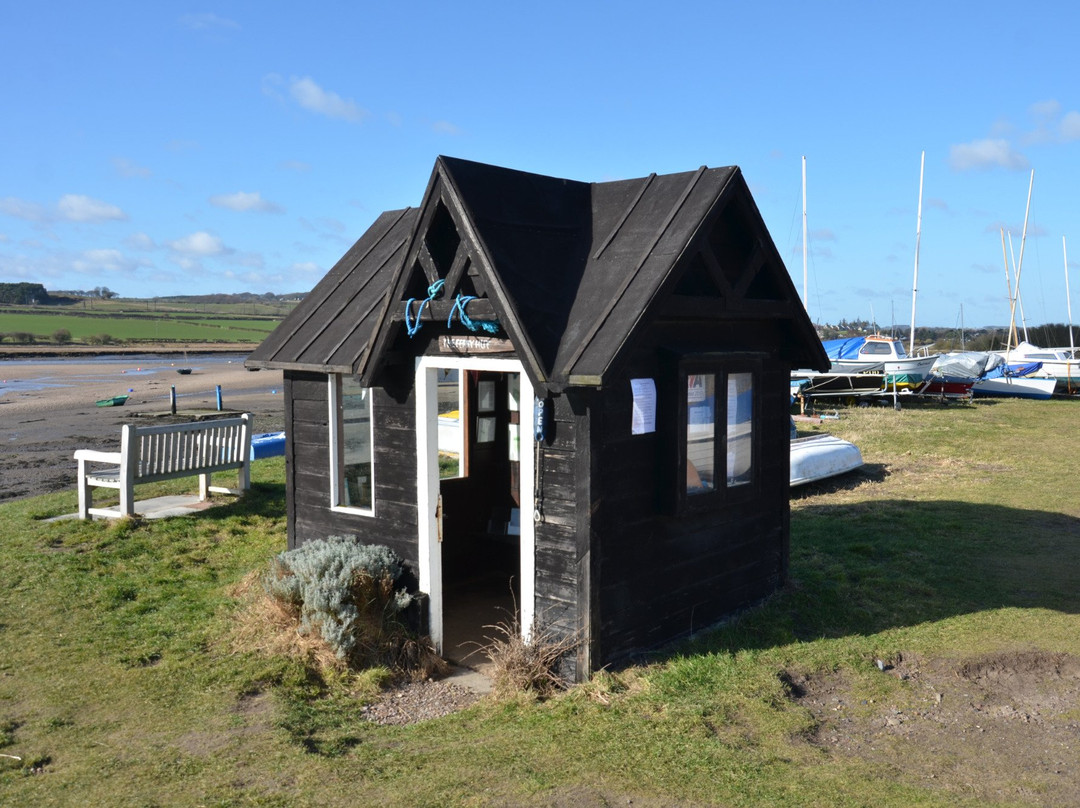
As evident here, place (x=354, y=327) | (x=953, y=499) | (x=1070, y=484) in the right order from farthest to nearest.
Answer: (x=1070, y=484)
(x=953, y=499)
(x=354, y=327)

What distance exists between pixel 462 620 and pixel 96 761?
378cm

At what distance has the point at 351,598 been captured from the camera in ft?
25.4

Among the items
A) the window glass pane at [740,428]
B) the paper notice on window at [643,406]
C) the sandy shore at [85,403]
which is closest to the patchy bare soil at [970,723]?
the window glass pane at [740,428]

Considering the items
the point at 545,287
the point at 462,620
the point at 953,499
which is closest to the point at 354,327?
the point at 545,287

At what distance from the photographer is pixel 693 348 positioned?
7.52 metres

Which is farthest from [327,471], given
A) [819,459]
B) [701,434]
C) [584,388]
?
[819,459]

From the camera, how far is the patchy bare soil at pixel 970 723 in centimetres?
556

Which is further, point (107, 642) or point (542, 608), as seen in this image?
point (107, 642)

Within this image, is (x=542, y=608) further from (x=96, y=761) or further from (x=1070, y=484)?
(x=1070, y=484)

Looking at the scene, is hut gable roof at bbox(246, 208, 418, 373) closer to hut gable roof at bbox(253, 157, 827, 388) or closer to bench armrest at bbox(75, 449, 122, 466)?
hut gable roof at bbox(253, 157, 827, 388)

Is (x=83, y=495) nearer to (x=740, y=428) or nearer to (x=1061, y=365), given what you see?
(x=740, y=428)

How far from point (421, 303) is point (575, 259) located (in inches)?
51.9

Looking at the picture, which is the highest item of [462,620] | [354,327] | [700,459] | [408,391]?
[354,327]

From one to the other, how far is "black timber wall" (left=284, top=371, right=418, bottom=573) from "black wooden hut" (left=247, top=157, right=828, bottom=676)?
0.07ft
